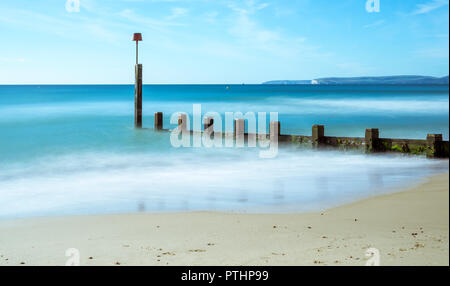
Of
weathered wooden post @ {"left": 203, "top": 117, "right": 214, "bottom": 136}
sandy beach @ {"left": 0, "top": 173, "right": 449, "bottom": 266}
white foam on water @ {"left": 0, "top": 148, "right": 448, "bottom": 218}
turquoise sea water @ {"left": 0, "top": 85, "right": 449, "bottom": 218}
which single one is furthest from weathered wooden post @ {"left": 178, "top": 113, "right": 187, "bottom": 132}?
sandy beach @ {"left": 0, "top": 173, "right": 449, "bottom": 266}

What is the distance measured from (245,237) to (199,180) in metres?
3.81

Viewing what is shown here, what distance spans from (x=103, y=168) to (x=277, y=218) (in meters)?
5.79

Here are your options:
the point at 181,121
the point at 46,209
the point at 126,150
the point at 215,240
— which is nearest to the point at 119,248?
the point at 215,240

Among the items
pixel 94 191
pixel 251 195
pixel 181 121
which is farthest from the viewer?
pixel 181 121

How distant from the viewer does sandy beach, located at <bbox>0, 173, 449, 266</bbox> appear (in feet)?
13.4

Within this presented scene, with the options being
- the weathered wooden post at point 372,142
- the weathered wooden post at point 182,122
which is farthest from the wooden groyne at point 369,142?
the weathered wooden post at point 182,122

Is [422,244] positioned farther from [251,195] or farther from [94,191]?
[94,191]

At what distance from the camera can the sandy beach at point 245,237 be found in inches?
161

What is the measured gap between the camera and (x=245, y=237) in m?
4.70

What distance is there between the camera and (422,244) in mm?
4266

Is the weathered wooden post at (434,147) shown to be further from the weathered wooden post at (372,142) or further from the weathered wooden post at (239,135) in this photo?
the weathered wooden post at (239,135)

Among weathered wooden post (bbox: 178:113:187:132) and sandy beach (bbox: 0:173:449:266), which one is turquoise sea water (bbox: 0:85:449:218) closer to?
sandy beach (bbox: 0:173:449:266)

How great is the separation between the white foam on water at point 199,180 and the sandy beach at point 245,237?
1.81 feet

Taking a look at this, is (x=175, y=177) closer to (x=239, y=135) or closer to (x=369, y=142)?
(x=239, y=135)
